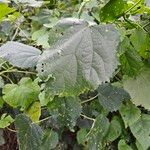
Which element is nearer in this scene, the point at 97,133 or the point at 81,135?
the point at 97,133

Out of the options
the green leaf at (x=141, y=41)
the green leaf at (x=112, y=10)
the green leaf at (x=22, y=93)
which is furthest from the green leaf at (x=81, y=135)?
the green leaf at (x=112, y=10)

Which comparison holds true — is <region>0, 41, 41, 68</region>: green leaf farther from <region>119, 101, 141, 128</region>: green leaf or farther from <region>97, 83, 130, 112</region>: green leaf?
<region>119, 101, 141, 128</region>: green leaf

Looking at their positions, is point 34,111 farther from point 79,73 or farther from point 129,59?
point 79,73

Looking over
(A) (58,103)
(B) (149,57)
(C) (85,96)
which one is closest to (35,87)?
(A) (58,103)

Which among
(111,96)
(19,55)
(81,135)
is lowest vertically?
(81,135)

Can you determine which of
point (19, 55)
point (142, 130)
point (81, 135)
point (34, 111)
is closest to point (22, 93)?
point (34, 111)

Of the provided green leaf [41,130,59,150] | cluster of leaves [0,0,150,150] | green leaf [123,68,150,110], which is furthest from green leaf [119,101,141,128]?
green leaf [41,130,59,150]

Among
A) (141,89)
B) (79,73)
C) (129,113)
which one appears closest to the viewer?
(79,73)
